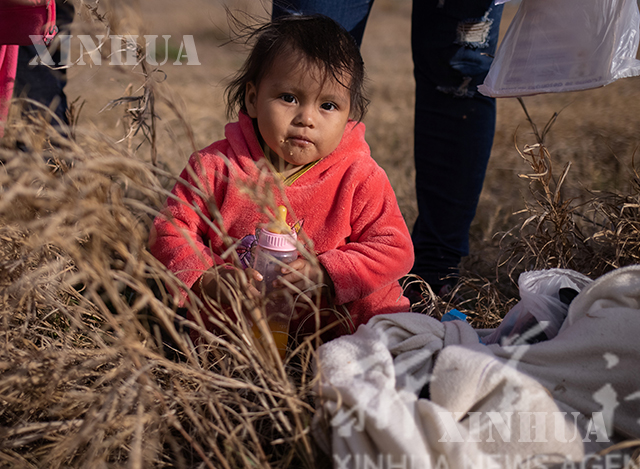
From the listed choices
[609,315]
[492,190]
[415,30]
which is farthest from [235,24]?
[492,190]

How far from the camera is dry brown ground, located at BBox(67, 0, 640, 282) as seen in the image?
273 centimetres

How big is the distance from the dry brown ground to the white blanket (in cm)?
69

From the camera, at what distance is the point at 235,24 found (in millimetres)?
1866

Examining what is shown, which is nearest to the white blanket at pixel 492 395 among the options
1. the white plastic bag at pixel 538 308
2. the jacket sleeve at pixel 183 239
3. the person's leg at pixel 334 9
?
the white plastic bag at pixel 538 308

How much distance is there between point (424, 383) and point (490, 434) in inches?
6.5

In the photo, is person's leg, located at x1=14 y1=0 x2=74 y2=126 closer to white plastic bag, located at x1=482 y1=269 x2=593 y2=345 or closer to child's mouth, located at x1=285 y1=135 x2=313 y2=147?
child's mouth, located at x1=285 y1=135 x2=313 y2=147

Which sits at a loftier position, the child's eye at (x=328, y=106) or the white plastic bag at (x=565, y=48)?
the white plastic bag at (x=565, y=48)

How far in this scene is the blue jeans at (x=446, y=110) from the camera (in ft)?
6.14

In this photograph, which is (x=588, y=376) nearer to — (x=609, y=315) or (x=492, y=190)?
(x=609, y=315)

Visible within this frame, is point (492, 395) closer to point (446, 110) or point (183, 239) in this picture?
point (183, 239)

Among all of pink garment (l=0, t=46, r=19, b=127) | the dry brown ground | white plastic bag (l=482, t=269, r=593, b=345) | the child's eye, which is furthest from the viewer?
the dry brown ground

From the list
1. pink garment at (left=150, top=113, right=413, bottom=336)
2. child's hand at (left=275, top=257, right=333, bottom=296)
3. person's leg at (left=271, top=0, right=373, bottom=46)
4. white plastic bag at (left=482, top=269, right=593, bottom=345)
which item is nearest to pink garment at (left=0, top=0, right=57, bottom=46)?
pink garment at (left=150, top=113, right=413, bottom=336)

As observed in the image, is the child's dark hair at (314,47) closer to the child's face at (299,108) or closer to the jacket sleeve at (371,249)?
the child's face at (299,108)

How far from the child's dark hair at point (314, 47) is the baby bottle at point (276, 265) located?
45 cm
